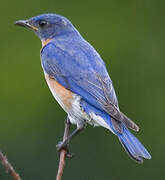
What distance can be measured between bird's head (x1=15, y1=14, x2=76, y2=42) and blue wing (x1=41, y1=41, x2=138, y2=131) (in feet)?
0.98

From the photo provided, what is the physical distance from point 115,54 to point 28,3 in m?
1.53

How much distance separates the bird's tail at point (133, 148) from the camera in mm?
6316

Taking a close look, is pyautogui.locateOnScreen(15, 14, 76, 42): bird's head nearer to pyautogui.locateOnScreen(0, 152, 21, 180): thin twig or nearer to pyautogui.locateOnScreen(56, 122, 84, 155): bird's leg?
pyautogui.locateOnScreen(56, 122, 84, 155): bird's leg

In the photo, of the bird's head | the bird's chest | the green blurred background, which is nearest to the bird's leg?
the bird's chest

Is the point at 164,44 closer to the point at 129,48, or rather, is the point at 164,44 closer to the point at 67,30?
the point at 129,48

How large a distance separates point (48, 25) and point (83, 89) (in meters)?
1.26

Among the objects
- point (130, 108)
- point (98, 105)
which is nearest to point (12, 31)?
point (130, 108)

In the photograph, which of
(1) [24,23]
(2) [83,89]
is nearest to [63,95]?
(2) [83,89]

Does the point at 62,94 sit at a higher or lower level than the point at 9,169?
lower

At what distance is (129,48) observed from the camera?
1064cm

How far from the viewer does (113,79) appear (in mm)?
10188

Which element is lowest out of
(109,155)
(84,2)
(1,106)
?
(109,155)

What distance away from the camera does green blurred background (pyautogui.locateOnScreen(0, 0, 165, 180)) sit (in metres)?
9.37

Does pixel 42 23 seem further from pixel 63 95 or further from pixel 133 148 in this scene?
pixel 133 148
